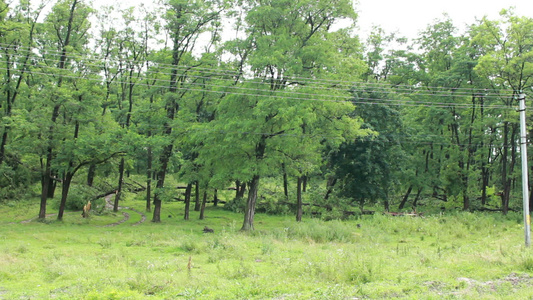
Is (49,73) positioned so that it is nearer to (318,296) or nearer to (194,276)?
(194,276)

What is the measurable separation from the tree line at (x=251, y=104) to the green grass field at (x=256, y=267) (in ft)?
17.1

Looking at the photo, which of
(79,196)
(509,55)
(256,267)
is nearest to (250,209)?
(256,267)

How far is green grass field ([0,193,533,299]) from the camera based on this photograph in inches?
355

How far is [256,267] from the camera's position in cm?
1234

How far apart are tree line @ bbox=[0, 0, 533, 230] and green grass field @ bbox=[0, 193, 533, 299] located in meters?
5.20

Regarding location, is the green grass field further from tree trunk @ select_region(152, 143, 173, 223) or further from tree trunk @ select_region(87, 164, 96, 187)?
tree trunk @ select_region(87, 164, 96, 187)

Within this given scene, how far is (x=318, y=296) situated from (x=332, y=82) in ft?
48.9

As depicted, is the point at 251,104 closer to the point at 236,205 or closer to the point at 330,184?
the point at 236,205

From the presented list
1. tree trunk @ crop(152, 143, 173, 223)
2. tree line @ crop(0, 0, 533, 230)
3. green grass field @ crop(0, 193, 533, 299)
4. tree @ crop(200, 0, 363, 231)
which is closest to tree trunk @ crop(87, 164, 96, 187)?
tree line @ crop(0, 0, 533, 230)

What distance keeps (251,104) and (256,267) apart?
1075 cm

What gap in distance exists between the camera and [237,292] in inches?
358

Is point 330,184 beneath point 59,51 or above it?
beneath

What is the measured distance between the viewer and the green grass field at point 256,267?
29.6 ft

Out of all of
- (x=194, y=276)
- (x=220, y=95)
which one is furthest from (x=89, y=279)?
(x=220, y=95)
